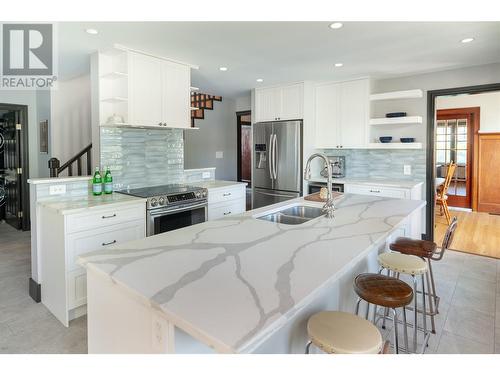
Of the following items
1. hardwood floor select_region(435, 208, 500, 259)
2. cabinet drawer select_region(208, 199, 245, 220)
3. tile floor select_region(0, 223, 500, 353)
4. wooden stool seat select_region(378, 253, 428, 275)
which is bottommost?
tile floor select_region(0, 223, 500, 353)

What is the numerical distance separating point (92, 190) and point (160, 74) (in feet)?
4.58

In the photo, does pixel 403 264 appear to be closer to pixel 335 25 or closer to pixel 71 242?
pixel 335 25

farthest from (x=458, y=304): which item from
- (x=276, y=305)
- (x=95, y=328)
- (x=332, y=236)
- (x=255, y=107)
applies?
(x=255, y=107)

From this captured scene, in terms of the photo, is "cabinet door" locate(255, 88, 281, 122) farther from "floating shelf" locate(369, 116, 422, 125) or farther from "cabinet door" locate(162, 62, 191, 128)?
"cabinet door" locate(162, 62, 191, 128)

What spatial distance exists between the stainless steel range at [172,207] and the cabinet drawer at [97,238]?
13cm

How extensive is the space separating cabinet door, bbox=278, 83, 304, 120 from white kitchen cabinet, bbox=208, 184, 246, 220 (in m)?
1.52

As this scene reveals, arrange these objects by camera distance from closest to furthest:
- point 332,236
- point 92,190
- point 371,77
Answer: point 332,236 → point 92,190 → point 371,77

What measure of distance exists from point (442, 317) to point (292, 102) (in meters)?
3.39

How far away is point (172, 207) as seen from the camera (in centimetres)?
315

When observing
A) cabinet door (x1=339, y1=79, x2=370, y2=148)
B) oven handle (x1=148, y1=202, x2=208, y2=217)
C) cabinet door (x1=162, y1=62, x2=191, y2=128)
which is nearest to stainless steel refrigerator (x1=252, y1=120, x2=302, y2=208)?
cabinet door (x1=339, y1=79, x2=370, y2=148)

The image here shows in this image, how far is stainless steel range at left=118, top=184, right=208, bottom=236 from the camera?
2982mm

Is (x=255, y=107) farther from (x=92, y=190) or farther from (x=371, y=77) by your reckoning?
(x=92, y=190)

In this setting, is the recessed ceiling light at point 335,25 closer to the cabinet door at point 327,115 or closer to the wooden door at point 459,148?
the cabinet door at point 327,115
